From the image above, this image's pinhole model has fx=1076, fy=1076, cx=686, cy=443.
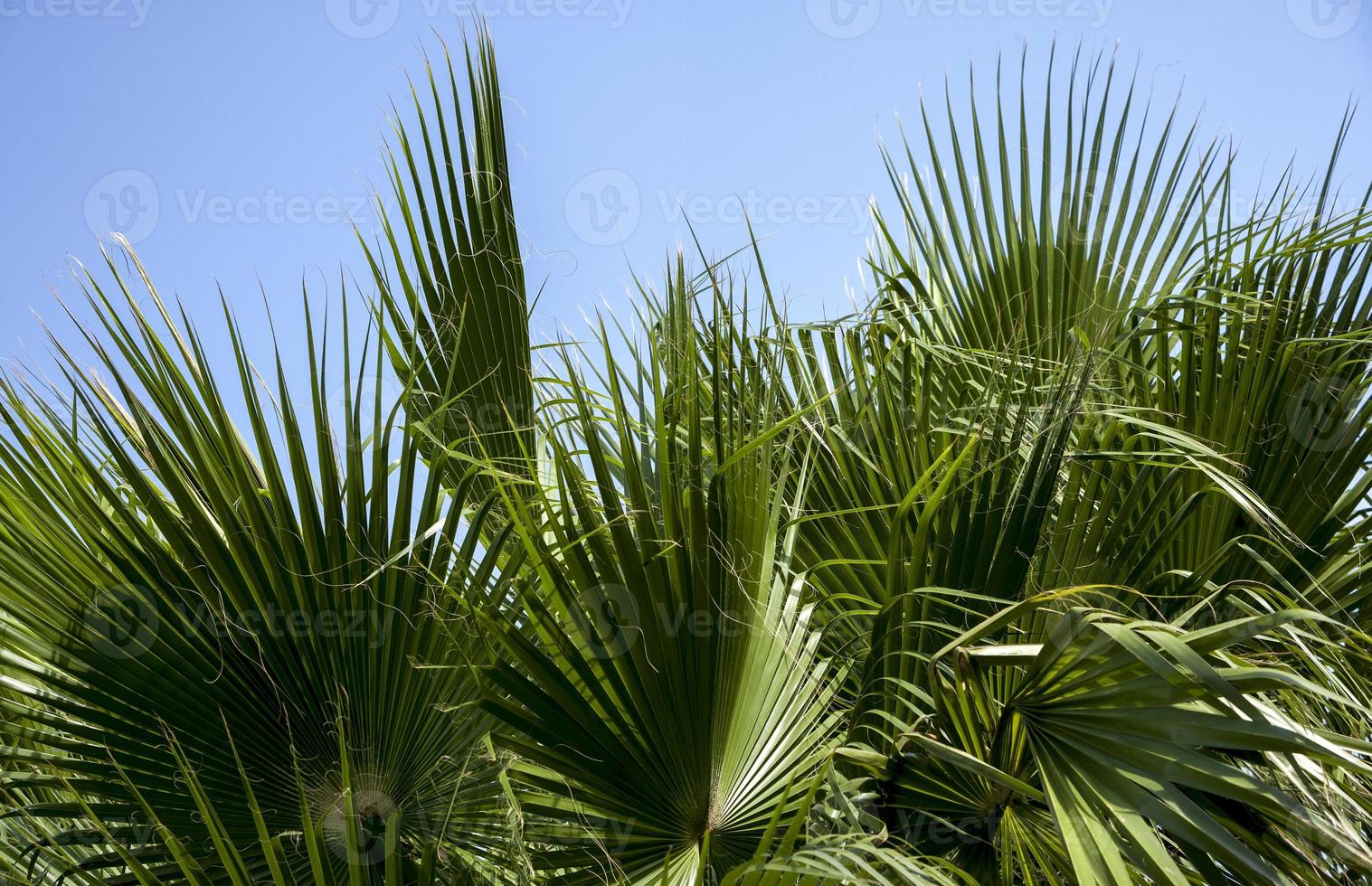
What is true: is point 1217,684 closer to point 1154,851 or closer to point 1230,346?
point 1154,851

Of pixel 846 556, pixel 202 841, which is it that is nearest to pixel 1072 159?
pixel 846 556

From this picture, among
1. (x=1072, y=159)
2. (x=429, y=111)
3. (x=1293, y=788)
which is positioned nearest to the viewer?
(x=1293, y=788)

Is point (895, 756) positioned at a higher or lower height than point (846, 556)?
lower

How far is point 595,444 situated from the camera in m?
1.76

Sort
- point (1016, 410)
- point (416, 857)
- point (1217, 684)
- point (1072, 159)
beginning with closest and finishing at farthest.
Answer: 1. point (1217, 684)
2. point (416, 857)
3. point (1016, 410)
4. point (1072, 159)

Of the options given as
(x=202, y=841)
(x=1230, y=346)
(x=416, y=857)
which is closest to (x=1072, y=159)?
(x=1230, y=346)

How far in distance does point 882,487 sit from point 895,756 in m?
0.69

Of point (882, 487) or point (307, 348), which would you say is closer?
point (307, 348)

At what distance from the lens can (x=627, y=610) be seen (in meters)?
1.72

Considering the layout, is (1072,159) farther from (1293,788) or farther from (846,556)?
(1293,788)

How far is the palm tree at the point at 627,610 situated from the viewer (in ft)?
4.84

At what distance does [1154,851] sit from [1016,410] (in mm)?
990

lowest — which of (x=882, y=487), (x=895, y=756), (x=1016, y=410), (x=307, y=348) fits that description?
(x=895, y=756)

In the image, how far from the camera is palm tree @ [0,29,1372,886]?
1.47m
